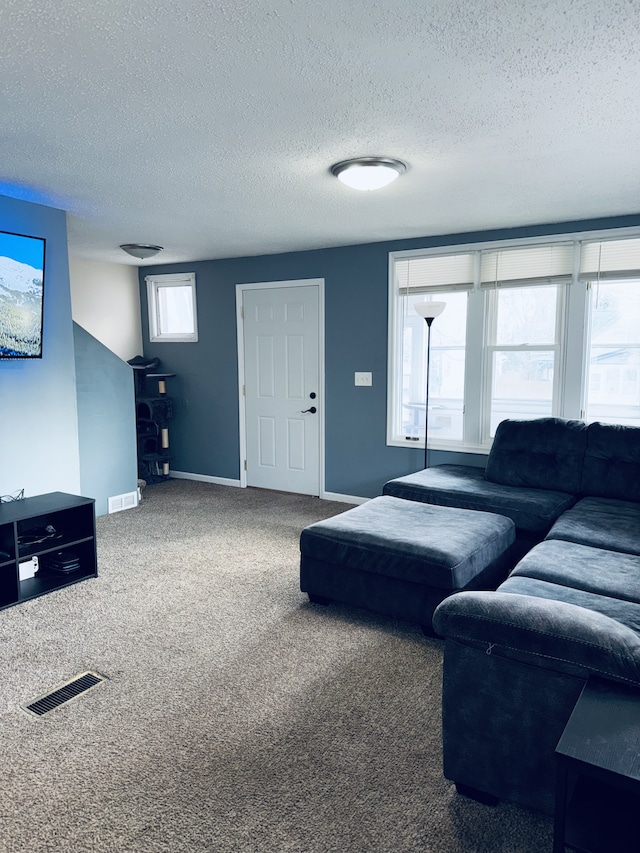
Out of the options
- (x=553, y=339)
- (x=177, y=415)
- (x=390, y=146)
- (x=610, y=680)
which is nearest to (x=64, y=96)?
(x=390, y=146)

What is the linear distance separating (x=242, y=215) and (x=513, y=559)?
2.95 m

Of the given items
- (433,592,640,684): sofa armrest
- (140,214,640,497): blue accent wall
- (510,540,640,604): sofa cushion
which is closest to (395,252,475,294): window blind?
(140,214,640,497): blue accent wall

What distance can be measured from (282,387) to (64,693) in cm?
379

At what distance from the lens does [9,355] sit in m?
3.56

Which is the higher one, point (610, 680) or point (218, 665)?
point (610, 680)

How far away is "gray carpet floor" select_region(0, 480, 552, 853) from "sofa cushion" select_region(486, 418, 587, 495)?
1.62 m

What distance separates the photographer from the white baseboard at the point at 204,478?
6.30 meters

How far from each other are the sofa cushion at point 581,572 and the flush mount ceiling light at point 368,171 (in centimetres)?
206

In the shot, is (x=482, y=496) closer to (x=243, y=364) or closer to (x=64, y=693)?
(x=64, y=693)

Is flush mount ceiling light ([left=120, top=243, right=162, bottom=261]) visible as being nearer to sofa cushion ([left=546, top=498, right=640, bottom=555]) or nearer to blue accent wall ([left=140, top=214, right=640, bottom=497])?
blue accent wall ([left=140, top=214, right=640, bottom=497])

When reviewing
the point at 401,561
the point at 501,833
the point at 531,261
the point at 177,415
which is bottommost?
the point at 501,833

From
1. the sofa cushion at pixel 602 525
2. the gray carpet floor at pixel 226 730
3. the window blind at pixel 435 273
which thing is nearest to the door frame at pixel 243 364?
the window blind at pixel 435 273

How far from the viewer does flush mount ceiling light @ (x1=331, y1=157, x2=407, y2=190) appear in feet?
9.76

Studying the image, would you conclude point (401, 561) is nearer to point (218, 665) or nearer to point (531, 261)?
point (218, 665)
